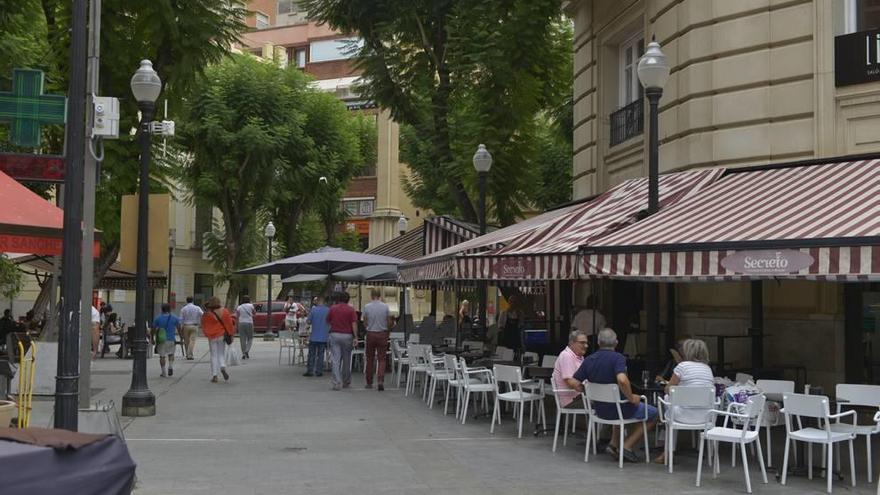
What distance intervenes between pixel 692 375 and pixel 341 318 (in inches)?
343

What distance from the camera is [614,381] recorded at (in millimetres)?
10016

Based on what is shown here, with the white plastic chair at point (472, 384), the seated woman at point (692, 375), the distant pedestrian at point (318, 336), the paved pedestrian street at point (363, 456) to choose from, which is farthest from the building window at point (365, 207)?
the seated woman at point (692, 375)

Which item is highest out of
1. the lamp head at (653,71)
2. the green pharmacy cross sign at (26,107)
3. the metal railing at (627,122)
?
the metal railing at (627,122)

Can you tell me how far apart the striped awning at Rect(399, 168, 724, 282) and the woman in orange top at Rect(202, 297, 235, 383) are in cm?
562

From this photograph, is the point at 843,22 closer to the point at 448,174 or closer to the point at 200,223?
the point at 448,174

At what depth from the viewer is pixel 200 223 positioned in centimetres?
5291

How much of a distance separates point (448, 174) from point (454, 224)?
3.88 metres

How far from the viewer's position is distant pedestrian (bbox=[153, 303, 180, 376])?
799 inches

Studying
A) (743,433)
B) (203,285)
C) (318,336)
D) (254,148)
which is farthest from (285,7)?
(743,433)

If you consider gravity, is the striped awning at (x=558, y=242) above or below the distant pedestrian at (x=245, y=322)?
above

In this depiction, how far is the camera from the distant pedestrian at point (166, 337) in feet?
66.6

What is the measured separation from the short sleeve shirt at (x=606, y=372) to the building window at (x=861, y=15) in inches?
251

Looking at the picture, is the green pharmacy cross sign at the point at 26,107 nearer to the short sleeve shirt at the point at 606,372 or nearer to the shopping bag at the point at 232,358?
the short sleeve shirt at the point at 606,372

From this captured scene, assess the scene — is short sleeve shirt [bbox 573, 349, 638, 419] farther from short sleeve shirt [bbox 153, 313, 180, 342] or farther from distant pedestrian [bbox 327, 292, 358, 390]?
short sleeve shirt [bbox 153, 313, 180, 342]
